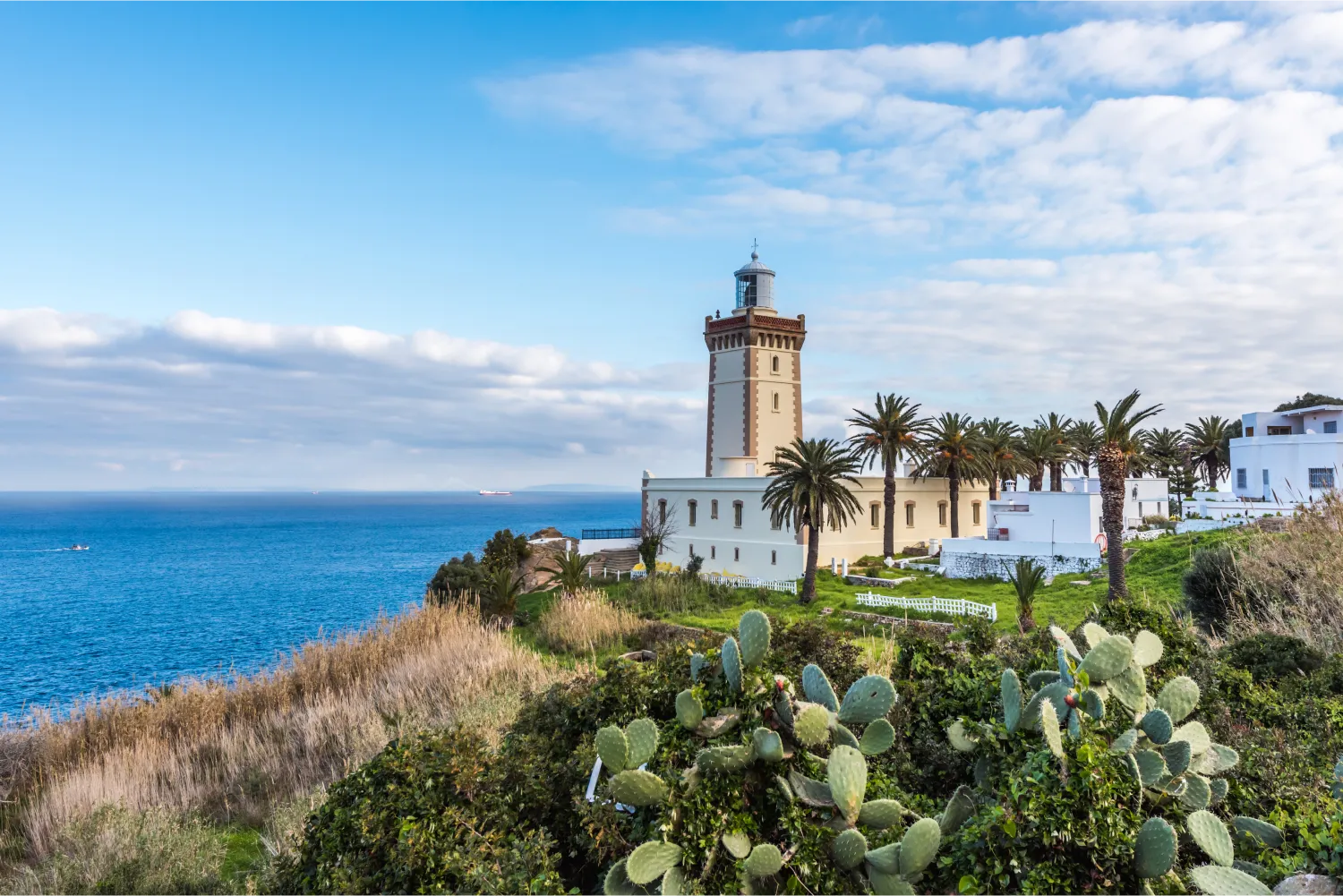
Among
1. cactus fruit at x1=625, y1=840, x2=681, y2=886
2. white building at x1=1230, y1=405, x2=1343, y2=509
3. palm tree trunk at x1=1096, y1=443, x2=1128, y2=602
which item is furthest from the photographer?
white building at x1=1230, y1=405, x2=1343, y2=509

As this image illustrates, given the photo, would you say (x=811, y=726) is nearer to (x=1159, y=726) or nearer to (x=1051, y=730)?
(x=1051, y=730)

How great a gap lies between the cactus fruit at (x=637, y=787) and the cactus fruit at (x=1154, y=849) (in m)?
1.55

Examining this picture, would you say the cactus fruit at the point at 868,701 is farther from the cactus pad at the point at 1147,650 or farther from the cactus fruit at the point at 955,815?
the cactus pad at the point at 1147,650

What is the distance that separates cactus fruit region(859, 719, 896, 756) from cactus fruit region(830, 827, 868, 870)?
401 millimetres

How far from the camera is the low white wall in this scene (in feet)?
86.6

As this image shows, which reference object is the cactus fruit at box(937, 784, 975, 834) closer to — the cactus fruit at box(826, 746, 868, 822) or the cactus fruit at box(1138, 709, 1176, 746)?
the cactus fruit at box(826, 746, 868, 822)

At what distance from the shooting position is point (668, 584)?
1107 inches

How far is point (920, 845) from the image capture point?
2447 millimetres

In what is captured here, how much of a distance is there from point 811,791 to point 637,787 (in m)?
0.64

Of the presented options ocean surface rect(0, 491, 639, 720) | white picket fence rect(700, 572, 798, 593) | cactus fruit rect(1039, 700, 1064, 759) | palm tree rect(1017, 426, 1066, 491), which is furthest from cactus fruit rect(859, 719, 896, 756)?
palm tree rect(1017, 426, 1066, 491)

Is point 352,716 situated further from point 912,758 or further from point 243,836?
point 912,758

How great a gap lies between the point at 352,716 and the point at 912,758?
7.54m

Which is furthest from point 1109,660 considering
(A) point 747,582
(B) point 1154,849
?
(A) point 747,582

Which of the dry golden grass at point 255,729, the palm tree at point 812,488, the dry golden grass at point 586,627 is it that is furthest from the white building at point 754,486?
the dry golden grass at point 255,729
